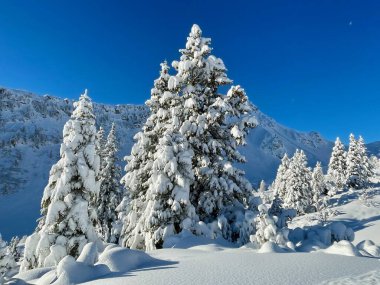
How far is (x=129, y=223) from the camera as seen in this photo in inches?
686

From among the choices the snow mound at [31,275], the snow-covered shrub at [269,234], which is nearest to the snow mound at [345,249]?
the snow-covered shrub at [269,234]

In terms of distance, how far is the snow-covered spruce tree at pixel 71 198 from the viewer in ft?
50.8

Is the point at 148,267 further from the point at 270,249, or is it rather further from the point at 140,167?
the point at 140,167

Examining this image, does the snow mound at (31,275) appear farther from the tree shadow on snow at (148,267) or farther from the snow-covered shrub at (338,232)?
the snow-covered shrub at (338,232)

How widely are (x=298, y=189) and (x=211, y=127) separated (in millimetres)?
38990

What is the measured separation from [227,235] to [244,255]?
756cm

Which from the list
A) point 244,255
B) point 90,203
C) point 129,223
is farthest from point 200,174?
point 244,255

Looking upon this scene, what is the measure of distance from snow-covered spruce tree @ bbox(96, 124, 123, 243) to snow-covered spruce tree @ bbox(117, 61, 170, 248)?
41.8 feet

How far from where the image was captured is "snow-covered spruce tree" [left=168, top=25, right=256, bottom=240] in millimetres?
16516

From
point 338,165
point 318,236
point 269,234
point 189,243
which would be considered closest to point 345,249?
point 269,234

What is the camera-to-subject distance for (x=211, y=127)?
1791 centimetres

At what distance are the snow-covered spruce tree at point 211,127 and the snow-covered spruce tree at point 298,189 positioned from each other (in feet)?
122

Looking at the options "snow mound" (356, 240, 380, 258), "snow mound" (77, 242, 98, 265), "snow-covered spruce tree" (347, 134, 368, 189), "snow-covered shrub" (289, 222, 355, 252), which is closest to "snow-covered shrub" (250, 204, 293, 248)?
"snow-covered shrub" (289, 222, 355, 252)

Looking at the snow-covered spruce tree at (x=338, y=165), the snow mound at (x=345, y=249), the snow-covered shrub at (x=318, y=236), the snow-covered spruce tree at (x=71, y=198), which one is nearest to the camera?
the snow mound at (x=345, y=249)
